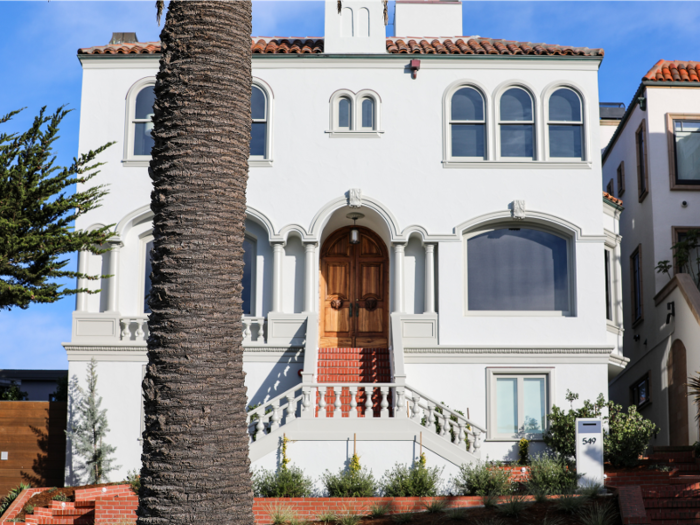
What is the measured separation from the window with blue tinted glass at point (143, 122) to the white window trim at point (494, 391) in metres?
9.38

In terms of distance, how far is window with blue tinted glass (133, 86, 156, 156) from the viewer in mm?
20219

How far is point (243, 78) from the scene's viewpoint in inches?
357

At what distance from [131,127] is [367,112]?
18.1 feet

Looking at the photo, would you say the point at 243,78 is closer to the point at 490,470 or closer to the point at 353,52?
the point at 490,470

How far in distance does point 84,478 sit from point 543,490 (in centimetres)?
958

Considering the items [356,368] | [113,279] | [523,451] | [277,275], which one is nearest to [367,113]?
[277,275]

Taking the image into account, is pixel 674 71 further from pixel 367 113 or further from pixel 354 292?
pixel 354 292

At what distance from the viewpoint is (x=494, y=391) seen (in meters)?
18.9

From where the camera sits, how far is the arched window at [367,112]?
20406 millimetres

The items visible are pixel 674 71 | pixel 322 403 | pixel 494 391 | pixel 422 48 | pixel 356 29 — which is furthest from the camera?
pixel 674 71

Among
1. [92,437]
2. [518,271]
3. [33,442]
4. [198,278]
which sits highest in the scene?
Answer: [518,271]

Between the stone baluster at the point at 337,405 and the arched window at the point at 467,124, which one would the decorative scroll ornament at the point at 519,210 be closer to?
the arched window at the point at 467,124

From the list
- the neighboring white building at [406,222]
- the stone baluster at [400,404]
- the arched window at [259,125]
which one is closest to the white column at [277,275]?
the neighboring white building at [406,222]

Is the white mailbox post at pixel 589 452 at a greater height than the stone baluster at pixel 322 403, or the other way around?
the stone baluster at pixel 322 403
